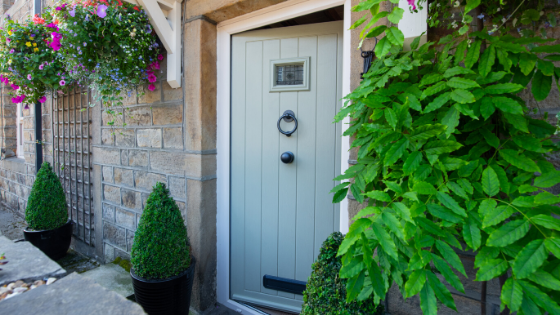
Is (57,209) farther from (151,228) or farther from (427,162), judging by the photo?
(427,162)

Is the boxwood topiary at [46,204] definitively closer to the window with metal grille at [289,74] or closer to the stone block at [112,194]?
the stone block at [112,194]

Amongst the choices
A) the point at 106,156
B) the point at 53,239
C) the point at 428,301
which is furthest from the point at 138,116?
the point at 428,301

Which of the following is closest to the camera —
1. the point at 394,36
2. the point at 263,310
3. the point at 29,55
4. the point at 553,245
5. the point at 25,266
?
the point at 553,245

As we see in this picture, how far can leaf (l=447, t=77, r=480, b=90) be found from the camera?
1.01 metres

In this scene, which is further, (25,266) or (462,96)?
(25,266)

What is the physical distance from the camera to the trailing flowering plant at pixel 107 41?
7.42 ft

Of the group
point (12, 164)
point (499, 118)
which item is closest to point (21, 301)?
point (499, 118)

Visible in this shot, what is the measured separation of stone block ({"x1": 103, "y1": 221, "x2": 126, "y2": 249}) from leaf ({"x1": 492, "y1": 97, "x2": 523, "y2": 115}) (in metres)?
3.25

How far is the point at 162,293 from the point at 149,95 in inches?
65.8

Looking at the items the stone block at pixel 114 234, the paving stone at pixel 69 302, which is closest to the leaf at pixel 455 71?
the paving stone at pixel 69 302

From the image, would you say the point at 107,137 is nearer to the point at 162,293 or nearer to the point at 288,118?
the point at 162,293

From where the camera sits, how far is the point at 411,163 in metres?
1.03

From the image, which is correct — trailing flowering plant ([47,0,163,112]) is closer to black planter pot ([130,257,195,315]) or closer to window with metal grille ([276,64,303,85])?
window with metal grille ([276,64,303,85])

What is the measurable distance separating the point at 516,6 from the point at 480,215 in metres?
1.00
